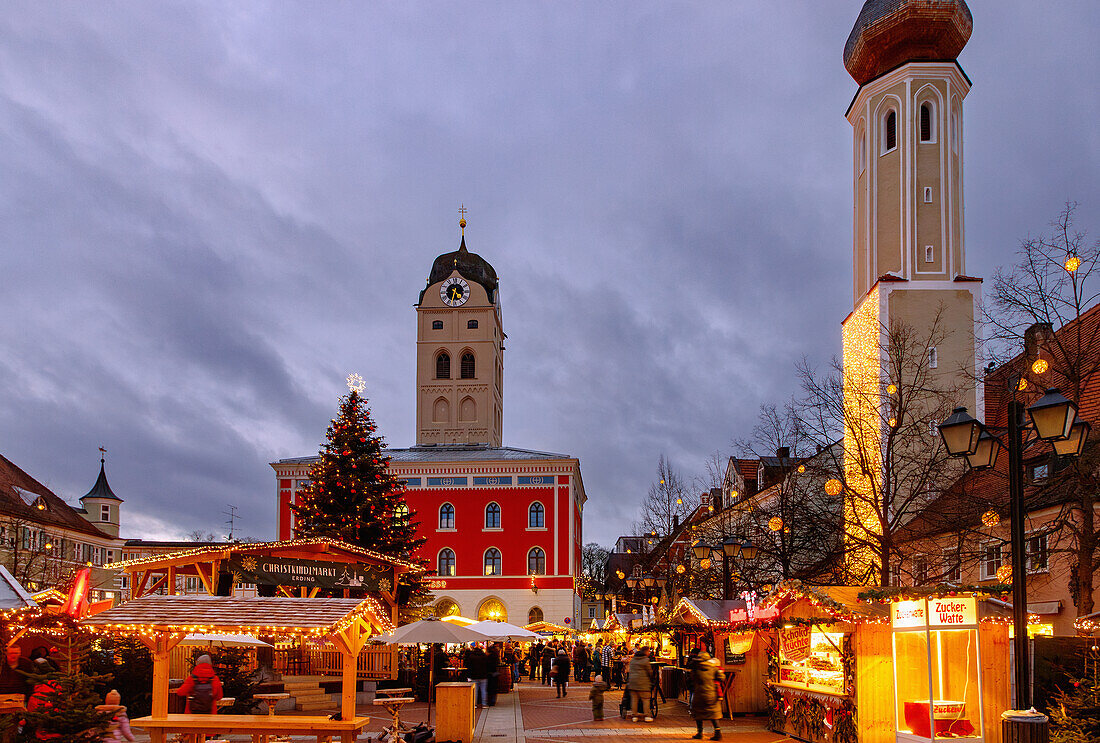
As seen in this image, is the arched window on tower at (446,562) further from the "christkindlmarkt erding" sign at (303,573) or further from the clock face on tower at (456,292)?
the "christkindlmarkt erding" sign at (303,573)

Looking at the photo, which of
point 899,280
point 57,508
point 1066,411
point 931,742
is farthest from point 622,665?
point 57,508

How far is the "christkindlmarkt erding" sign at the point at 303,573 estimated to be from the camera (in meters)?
21.4

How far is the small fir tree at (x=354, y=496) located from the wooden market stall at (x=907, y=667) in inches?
677

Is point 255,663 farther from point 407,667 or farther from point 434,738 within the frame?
point 434,738

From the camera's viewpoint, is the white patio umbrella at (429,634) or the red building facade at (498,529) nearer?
the white patio umbrella at (429,634)

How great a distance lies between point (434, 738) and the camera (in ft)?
56.7

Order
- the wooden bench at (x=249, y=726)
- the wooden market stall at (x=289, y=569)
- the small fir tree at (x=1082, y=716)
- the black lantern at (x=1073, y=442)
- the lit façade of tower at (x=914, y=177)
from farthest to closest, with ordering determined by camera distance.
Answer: the lit façade of tower at (x=914, y=177), the wooden market stall at (x=289, y=569), the wooden bench at (x=249, y=726), the small fir tree at (x=1082, y=716), the black lantern at (x=1073, y=442)

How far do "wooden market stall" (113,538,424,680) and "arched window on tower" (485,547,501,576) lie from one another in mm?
34662

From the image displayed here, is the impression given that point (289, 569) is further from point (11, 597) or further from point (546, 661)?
point (546, 661)

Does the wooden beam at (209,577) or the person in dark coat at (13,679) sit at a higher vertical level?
the wooden beam at (209,577)

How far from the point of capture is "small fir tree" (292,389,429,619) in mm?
32250

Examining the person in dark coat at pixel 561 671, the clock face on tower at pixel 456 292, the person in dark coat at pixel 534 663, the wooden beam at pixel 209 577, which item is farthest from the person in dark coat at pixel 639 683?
the clock face on tower at pixel 456 292

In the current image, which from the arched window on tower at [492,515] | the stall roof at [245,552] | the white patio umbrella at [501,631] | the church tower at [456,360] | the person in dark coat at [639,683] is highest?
the church tower at [456,360]

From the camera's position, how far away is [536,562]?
202 feet
